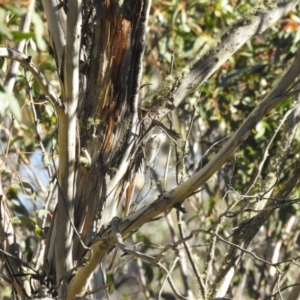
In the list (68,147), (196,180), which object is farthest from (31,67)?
(196,180)

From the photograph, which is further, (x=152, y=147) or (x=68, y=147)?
(x=152, y=147)

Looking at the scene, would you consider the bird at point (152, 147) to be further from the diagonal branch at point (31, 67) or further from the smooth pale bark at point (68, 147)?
the diagonal branch at point (31, 67)

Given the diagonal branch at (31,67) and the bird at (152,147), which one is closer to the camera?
the diagonal branch at (31,67)

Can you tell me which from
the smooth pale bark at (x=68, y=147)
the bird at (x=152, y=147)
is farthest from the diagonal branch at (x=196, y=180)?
the bird at (x=152, y=147)

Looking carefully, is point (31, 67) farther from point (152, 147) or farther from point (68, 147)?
point (152, 147)

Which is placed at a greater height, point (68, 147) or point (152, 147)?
point (152, 147)

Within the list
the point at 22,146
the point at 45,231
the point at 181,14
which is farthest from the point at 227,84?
the point at 45,231

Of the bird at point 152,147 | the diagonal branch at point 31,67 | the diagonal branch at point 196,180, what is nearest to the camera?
the diagonal branch at point 31,67

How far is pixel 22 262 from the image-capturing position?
2.36 m

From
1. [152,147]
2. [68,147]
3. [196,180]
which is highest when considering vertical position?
[152,147]

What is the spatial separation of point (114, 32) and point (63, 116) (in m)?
0.34

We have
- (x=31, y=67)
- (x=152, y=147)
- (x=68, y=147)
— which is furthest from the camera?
(x=152, y=147)

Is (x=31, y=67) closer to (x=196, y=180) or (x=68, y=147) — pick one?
(x=68, y=147)

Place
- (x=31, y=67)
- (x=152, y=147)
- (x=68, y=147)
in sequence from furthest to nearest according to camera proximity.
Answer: (x=152, y=147) < (x=68, y=147) < (x=31, y=67)
